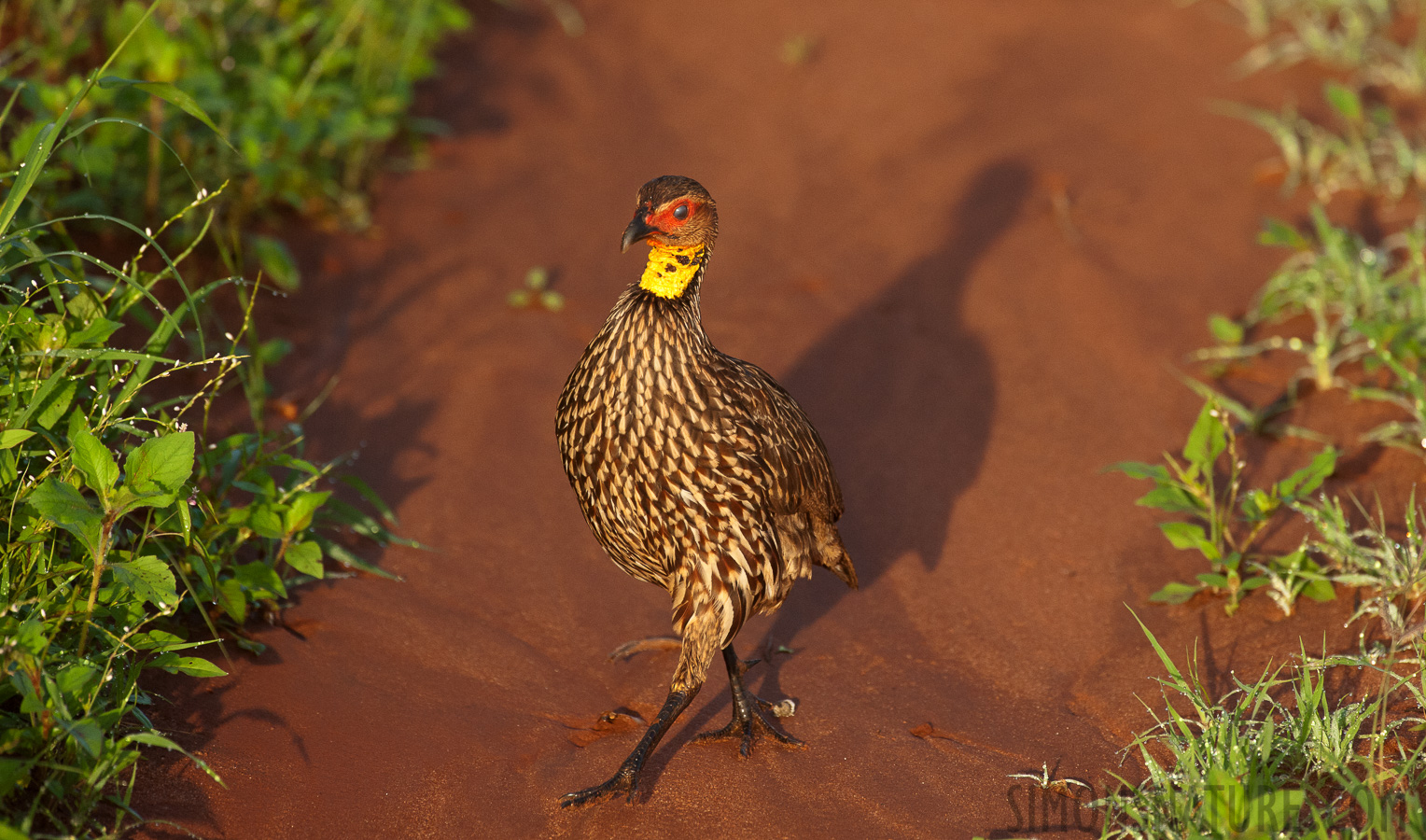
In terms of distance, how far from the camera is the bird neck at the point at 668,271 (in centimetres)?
355

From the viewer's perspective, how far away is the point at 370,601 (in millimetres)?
4188

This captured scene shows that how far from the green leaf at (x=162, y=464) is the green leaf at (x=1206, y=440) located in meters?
3.19

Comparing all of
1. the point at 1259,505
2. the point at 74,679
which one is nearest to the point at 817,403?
the point at 1259,505

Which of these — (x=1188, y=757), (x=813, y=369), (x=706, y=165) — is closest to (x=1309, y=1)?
(x=706, y=165)

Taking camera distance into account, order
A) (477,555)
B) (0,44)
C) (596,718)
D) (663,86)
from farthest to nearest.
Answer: (663,86) → (0,44) → (477,555) → (596,718)

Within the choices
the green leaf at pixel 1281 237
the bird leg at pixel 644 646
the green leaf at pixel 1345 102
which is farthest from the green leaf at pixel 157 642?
the green leaf at pixel 1345 102

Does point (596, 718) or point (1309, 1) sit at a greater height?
point (1309, 1)

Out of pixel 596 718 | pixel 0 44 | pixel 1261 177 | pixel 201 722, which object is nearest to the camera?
pixel 201 722

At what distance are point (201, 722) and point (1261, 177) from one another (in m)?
6.18

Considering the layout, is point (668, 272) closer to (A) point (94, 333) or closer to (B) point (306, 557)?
(B) point (306, 557)

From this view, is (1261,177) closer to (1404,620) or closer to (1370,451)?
(1370,451)

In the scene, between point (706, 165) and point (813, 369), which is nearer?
point (813, 369)

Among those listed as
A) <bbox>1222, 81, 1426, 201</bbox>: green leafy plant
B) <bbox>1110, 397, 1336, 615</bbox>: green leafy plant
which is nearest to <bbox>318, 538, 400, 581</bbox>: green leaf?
<bbox>1110, 397, 1336, 615</bbox>: green leafy plant

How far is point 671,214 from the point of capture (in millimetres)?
3520
